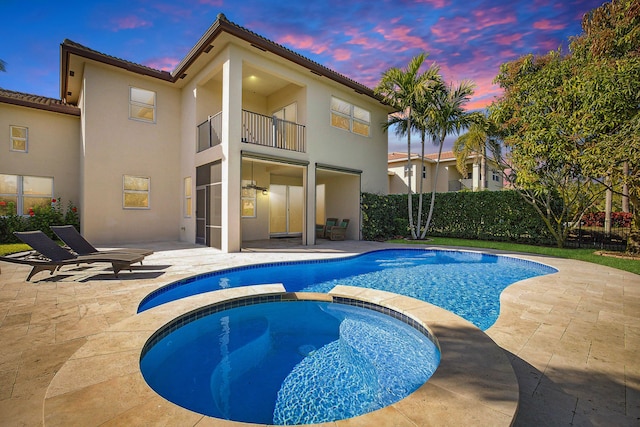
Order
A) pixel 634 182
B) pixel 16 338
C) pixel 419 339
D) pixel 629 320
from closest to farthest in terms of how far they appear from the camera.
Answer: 1. pixel 16 338
2. pixel 419 339
3. pixel 629 320
4. pixel 634 182

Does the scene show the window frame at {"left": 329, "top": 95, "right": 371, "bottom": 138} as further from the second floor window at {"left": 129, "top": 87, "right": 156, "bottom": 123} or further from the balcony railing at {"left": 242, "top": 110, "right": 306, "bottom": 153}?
the second floor window at {"left": 129, "top": 87, "right": 156, "bottom": 123}

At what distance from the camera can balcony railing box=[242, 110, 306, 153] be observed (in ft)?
37.4

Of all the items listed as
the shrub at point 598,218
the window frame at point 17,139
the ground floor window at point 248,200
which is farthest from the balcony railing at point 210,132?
the shrub at point 598,218

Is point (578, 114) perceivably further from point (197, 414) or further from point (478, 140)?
point (197, 414)

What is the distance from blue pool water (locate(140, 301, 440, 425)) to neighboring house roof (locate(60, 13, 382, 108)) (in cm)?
855

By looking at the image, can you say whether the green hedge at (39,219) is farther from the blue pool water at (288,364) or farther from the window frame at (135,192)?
the blue pool water at (288,364)

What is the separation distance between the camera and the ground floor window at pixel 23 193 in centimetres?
1152

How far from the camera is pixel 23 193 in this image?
11.9 m

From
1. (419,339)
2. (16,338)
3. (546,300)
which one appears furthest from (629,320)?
(16,338)

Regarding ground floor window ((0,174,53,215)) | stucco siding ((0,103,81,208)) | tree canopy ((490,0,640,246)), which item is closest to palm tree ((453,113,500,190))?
tree canopy ((490,0,640,246))

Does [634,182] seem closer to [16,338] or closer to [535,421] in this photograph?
[535,421]

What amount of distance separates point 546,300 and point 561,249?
8.01 meters

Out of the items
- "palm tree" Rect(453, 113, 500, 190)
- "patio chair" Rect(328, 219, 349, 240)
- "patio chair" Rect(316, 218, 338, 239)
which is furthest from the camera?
"patio chair" Rect(316, 218, 338, 239)

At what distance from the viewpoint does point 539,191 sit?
10.5 m
